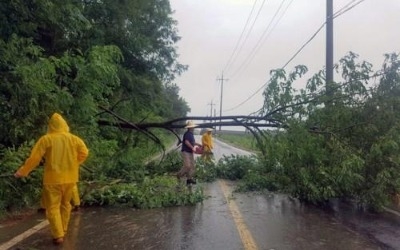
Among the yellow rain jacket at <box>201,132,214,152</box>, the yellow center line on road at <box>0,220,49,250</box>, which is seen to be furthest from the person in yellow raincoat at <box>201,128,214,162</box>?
the yellow center line on road at <box>0,220,49,250</box>

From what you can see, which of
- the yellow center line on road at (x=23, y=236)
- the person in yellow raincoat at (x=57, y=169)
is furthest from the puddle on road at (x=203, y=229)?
the person in yellow raincoat at (x=57, y=169)

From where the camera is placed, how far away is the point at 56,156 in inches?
262

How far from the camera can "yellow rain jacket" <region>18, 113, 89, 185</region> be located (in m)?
6.60

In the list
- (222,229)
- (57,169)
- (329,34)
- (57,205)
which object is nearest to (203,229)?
(222,229)

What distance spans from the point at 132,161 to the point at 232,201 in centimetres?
444

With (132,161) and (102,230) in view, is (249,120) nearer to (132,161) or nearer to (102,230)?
(132,161)

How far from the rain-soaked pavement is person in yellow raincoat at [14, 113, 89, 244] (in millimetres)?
337

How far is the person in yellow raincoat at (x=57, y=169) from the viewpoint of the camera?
6531mm

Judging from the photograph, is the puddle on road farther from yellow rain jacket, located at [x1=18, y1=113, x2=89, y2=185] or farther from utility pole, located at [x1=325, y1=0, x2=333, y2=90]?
utility pole, located at [x1=325, y1=0, x2=333, y2=90]

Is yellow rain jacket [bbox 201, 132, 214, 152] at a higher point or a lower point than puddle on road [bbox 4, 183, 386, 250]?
higher

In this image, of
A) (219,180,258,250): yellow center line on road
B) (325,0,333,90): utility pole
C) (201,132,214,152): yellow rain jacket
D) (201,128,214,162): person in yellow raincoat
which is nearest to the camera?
(219,180,258,250): yellow center line on road

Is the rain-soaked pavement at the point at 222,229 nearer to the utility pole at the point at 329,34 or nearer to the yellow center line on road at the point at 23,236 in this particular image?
the yellow center line on road at the point at 23,236

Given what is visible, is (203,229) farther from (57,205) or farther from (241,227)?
(57,205)

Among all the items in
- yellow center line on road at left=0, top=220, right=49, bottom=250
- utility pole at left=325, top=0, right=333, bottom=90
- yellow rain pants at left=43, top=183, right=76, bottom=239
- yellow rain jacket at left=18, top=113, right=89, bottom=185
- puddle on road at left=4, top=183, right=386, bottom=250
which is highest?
utility pole at left=325, top=0, right=333, bottom=90
